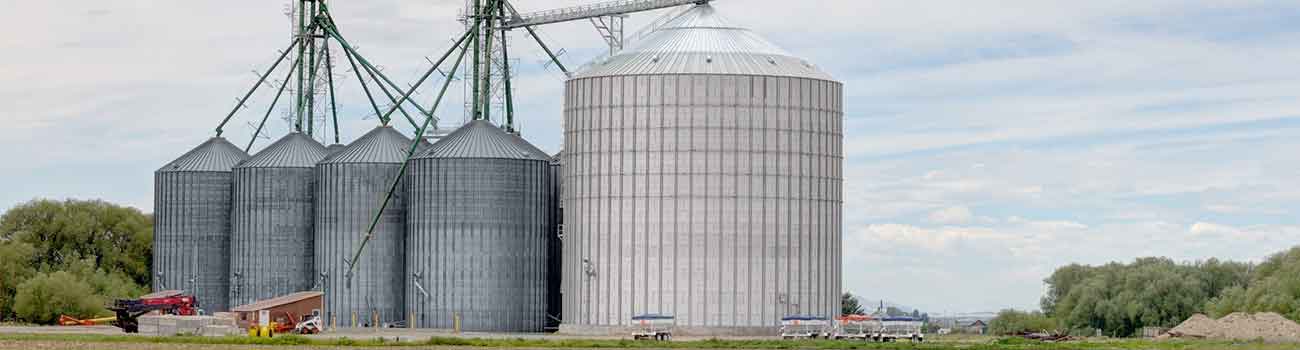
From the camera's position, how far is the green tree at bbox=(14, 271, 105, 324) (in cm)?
15662

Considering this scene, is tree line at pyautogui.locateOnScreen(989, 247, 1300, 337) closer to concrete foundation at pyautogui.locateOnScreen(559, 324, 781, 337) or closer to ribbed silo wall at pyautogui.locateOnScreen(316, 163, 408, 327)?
concrete foundation at pyautogui.locateOnScreen(559, 324, 781, 337)

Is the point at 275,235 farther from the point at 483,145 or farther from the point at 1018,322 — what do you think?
the point at 1018,322

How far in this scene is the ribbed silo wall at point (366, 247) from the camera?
141250 mm

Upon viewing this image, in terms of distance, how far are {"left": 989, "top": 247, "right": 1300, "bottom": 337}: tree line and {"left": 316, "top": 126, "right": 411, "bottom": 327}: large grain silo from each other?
43.3 m

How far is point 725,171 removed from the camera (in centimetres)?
12912

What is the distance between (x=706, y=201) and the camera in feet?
423

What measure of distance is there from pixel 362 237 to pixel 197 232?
1670 centimetres

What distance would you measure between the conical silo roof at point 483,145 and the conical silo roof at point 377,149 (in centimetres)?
397

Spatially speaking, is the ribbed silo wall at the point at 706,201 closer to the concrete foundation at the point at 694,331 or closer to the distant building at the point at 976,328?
the concrete foundation at the point at 694,331

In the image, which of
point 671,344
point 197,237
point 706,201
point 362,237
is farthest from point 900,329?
point 197,237

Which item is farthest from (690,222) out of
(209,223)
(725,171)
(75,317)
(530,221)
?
(75,317)

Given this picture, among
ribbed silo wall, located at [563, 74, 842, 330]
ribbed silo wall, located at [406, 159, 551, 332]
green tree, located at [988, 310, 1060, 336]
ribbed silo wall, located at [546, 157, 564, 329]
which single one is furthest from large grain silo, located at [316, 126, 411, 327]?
green tree, located at [988, 310, 1060, 336]

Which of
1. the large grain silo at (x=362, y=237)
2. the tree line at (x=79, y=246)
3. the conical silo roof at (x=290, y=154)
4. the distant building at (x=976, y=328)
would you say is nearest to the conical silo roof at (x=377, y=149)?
the large grain silo at (x=362, y=237)

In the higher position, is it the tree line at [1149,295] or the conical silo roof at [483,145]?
the conical silo roof at [483,145]
